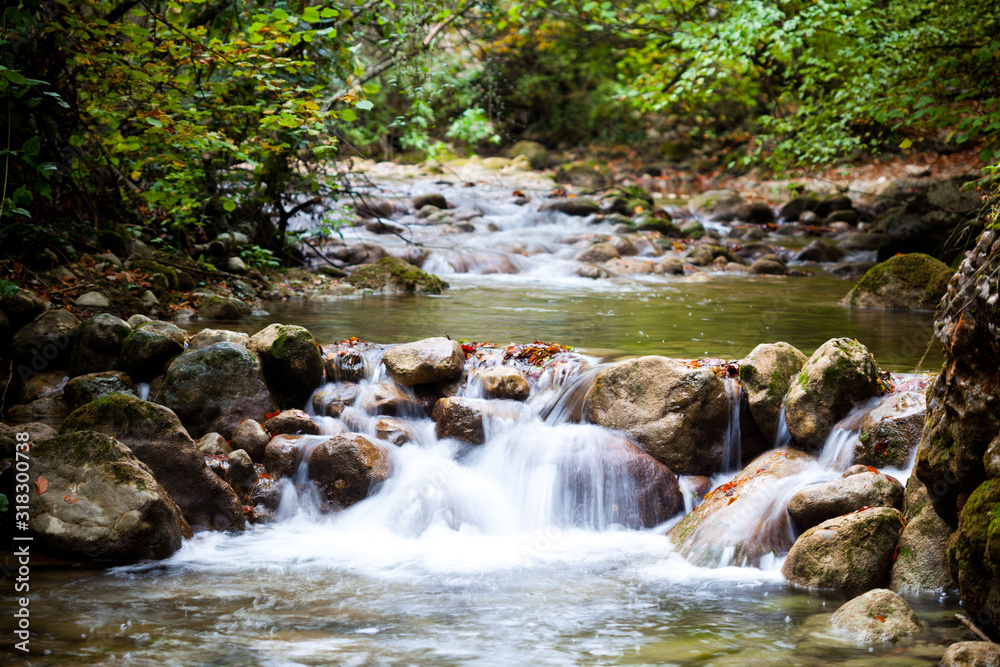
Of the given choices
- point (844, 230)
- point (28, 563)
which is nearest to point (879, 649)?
point (28, 563)

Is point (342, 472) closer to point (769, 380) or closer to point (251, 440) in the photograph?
point (251, 440)

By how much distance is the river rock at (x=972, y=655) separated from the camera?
124 inches

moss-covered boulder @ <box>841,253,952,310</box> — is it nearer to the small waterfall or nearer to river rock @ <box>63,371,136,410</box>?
the small waterfall

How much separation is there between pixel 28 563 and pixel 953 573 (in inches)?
194

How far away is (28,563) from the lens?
173 inches

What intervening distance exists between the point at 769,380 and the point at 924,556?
1.94 metres

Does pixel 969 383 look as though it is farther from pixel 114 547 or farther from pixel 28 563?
pixel 28 563

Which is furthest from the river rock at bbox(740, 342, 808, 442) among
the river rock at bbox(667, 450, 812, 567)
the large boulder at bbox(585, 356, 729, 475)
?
the river rock at bbox(667, 450, 812, 567)

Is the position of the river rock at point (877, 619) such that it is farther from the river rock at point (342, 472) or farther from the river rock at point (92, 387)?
the river rock at point (92, 387)

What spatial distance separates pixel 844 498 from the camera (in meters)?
4.64

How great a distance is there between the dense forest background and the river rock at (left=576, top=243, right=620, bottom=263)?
298 cm

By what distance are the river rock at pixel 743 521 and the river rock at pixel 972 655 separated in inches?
56.0

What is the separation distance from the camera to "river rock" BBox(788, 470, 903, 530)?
462 cm

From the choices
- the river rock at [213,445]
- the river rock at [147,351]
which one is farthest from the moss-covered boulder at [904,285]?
the river rock at [147,351]
